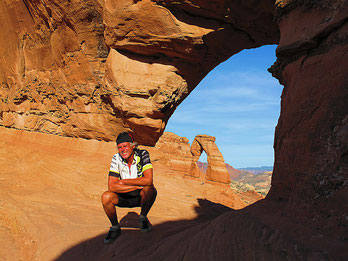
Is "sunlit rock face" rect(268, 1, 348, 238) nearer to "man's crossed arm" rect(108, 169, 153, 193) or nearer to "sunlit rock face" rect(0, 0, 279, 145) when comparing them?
"man's crossed arm" rect(108, 169, 153, 193)

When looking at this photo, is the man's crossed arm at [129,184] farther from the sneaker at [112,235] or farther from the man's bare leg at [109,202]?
the sneaker at [112,235]

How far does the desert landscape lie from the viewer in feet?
6.64

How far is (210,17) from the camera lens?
5852 mm

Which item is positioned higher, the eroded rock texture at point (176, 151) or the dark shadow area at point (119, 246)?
the eroded rock texture at point (176, 151)

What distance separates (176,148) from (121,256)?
2094 centimetres

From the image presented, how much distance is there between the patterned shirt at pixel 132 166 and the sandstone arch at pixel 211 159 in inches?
627

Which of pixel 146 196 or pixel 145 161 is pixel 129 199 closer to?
pixel 146 196

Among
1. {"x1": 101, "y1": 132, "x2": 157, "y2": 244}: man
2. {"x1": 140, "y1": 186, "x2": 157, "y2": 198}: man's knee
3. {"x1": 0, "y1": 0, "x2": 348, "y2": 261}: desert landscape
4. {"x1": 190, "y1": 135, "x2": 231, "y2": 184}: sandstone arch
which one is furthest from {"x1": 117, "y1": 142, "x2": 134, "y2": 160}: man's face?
{"x1": 190, "y1": 135, "x2": 231, "y2": 184}: sandstone arch

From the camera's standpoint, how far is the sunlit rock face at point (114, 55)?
5.89 meters

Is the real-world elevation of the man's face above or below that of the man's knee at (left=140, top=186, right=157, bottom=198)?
above

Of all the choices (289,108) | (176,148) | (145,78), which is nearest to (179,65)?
(145,78)

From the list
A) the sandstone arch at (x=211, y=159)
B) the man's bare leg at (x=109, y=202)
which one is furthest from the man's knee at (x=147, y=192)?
the sandstone arch at (x=211, y=159)

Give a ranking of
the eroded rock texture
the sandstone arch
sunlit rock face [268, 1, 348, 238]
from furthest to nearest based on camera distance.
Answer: the eroded rock texture, the sandstone arch, sunlit rock face [268, 1, 348, 238]

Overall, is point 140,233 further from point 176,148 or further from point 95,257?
point 176,148
